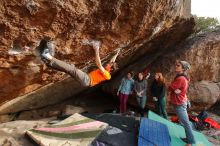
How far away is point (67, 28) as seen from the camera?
668 cm

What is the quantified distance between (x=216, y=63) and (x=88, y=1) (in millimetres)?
8456

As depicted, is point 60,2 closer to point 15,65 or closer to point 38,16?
point 38,16

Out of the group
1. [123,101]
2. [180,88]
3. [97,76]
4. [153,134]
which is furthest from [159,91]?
[97,76]

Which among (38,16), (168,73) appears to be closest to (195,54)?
(168,73)

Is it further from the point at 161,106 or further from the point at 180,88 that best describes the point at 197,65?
the point at 180,88

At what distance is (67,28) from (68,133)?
2.35 meters

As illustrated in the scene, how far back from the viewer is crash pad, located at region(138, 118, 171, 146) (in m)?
6.95

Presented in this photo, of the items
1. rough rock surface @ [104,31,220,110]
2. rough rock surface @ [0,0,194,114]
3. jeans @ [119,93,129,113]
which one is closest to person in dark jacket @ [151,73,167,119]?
jeans @ [119,93,129,113]

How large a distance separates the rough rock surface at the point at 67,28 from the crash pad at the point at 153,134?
7.45 ft

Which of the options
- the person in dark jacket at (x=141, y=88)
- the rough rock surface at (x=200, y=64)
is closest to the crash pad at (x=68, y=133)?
the person in dark jacket at (x=141, y=88)

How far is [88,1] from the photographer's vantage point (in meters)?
6.36

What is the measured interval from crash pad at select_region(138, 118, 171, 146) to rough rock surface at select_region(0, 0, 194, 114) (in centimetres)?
227

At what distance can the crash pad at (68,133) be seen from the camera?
6.23m

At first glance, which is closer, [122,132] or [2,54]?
[2,54]
